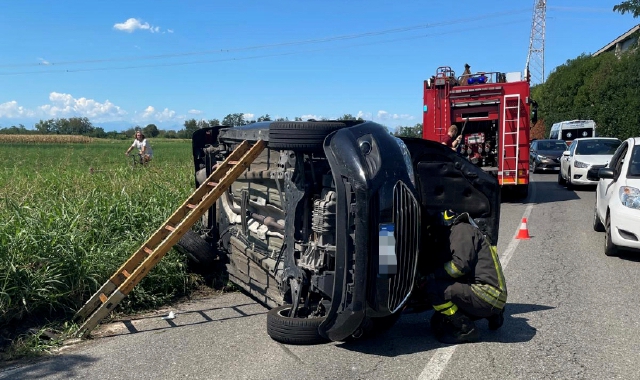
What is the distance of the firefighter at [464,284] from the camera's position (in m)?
4.46

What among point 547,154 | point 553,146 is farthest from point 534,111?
point 553,146

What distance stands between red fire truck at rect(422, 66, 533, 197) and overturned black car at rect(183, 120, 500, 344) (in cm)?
911

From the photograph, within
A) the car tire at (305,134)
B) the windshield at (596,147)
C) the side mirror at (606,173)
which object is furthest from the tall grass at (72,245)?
the windshield at (596,147)

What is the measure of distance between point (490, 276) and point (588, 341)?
1.00m

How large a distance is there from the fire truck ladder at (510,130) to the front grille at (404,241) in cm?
1068

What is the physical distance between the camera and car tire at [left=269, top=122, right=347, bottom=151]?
441 centimetres

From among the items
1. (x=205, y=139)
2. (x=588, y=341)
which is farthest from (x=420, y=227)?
(x=205, y=139)

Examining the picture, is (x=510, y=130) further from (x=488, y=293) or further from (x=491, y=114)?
(x=488, y=293)

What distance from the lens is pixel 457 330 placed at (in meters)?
4.60

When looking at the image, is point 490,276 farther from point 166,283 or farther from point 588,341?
point 166,283

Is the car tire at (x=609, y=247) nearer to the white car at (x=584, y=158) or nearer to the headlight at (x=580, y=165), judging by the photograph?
the white car at (x=584, y=158)

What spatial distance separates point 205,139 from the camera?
715 cm

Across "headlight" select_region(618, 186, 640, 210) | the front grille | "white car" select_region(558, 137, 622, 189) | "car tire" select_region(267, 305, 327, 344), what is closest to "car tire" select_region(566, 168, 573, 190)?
"white car" select_region(558, 137, 622, 189)

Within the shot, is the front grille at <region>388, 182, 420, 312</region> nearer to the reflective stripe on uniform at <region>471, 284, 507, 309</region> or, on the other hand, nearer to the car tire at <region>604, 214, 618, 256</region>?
the reflective stripe on uniform at <region>471, 284, 507, 309</region>
